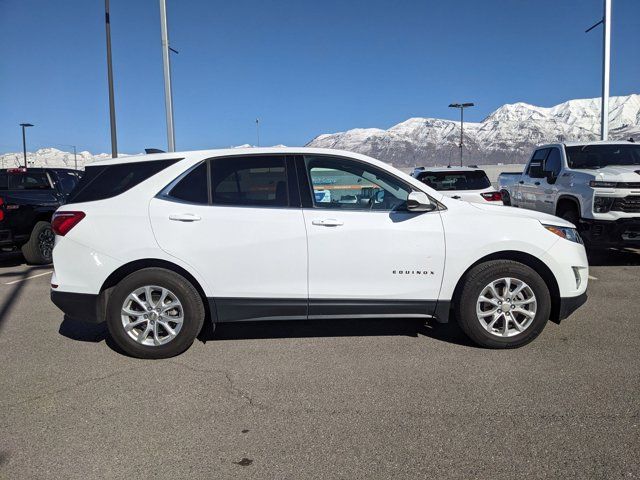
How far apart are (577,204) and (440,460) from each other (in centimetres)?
640

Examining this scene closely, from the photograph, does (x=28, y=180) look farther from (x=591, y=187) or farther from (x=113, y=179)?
(x=591, y=187)

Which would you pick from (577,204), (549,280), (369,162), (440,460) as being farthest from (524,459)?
(577,204)

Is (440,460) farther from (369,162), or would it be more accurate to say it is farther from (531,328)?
(369,162)

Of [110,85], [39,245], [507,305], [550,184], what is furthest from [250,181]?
[110,85]

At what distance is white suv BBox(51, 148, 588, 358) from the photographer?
4.22 metres

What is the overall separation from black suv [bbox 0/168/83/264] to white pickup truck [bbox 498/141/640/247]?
8.20 m

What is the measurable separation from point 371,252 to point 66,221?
99.2 inches

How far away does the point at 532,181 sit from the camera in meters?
9.74

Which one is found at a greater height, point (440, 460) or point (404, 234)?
point (404, 234)

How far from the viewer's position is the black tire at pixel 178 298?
421 centimetres

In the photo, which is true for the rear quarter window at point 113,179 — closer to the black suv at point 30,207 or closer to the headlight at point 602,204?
the black suv at point 30,207

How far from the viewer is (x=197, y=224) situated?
4230 millimetres

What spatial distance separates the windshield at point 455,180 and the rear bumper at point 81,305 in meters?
6.87

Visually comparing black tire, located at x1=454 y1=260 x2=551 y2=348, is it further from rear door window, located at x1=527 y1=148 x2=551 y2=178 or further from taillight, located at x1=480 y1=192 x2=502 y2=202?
rear door window, located at x1=527 y1=148 x2=551 y2=178
